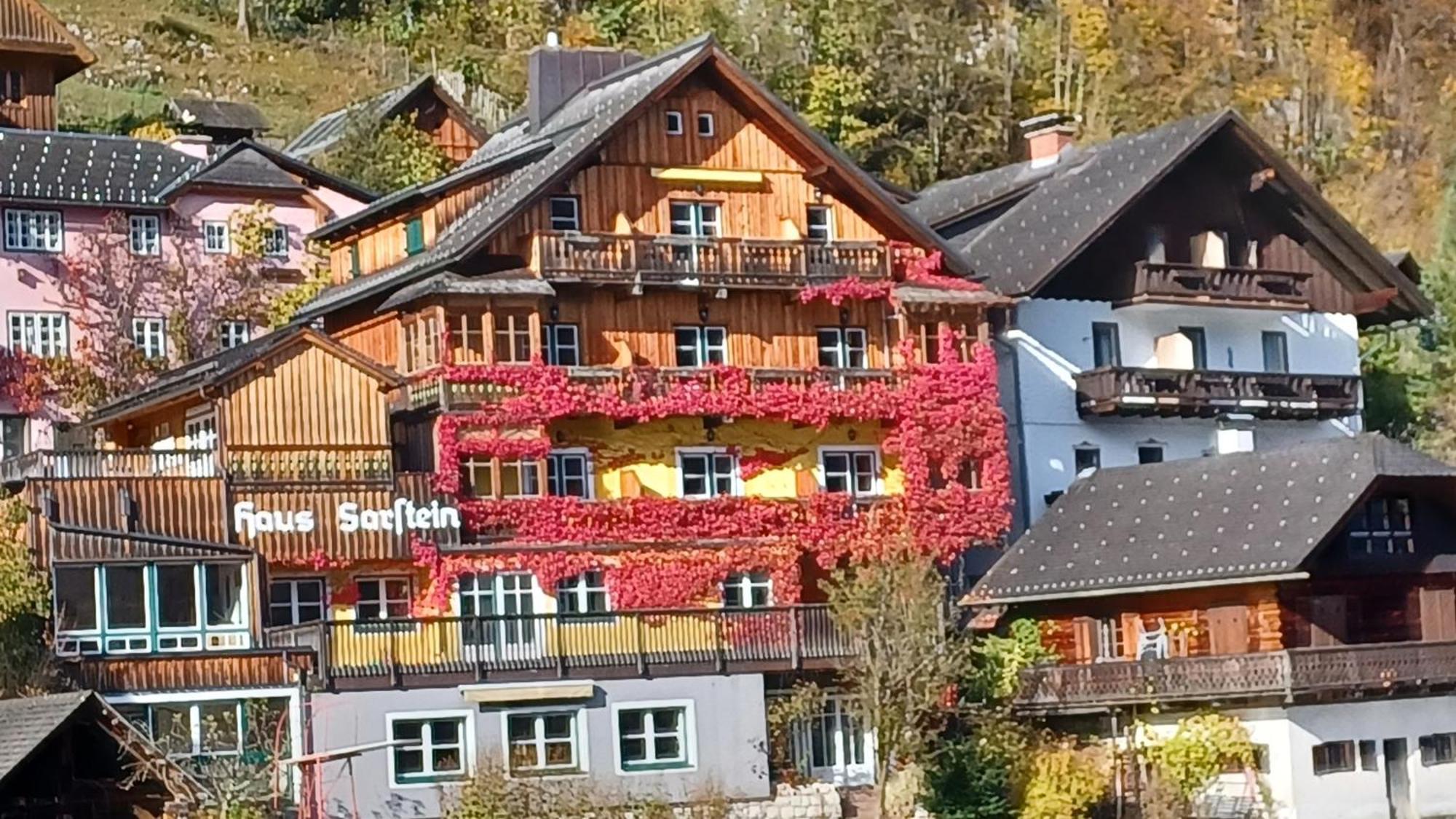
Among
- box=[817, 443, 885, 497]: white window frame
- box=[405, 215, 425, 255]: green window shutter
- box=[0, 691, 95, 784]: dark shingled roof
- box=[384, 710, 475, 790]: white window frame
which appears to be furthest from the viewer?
box=[405, 215, 425, 255]: green window shutter

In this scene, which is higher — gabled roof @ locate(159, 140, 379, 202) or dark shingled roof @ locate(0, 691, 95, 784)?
gabled roof @ locate(159, 140, 379, 202)

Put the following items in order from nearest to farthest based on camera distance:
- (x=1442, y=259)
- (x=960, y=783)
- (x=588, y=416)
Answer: (x=960, y=783), (x=588, y=416), (x=1442, y=259)

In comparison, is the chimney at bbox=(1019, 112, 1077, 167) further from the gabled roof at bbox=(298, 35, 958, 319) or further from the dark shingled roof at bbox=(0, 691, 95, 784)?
the dark shingled roof at bbox=(0, 691, 95, 784)

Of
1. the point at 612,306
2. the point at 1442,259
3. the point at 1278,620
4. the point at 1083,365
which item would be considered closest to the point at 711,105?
the point at 612,306

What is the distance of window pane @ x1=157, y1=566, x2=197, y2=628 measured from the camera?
153ft

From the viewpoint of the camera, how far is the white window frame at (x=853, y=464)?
53.9 m

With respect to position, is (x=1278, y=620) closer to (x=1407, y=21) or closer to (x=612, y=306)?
(x=612, y=306)

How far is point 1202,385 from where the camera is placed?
58344 mm

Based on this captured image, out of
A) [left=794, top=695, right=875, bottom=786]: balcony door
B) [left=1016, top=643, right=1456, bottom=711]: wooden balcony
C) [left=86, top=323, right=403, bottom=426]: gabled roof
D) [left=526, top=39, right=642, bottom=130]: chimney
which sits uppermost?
[left=526, top=39, right=642, bottom=130]: chimney

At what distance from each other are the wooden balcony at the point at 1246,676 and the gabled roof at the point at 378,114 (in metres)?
31.8

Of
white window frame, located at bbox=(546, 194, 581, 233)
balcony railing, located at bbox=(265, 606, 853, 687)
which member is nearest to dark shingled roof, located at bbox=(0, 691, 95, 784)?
balcony railing, located at bbox=(265, 606, 853, 687)

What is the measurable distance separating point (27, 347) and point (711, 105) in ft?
54.7

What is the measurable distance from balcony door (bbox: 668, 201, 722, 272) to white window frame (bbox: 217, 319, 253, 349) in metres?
13.8

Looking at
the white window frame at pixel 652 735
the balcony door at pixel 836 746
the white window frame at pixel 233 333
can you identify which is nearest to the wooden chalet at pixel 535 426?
the white window frame at pixel 652 735
